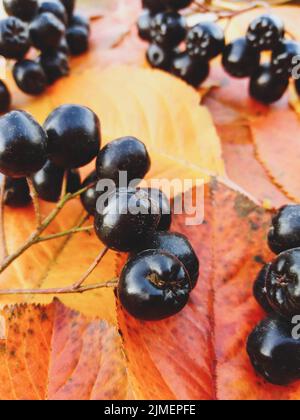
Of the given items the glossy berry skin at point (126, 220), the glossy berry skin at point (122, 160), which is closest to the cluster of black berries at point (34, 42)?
the glossy berry skin at point (122, 160)

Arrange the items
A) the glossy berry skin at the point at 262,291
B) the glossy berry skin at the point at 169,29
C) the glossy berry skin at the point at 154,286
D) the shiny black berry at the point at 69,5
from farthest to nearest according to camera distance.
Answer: the shiny black berry at the point at 69,5 < the glossy berry skin at the point at 169,29 < the glossy berry skin at the point at 262,291 < the glossy berry skin at the point at 154,286

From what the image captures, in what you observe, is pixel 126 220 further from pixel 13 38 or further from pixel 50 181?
pixel 13 38

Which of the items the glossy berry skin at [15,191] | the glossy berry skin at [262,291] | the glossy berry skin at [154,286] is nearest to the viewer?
the glossy berry skin at [154,286]

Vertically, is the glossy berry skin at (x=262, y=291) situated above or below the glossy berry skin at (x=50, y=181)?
below

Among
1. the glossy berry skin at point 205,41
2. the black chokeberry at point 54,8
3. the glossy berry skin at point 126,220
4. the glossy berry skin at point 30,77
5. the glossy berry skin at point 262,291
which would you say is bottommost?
the glossy berry skin at point 262,291

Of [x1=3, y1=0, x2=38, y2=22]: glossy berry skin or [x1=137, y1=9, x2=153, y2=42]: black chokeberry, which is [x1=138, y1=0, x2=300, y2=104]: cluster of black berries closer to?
[x1=137, y1=9, x2=153, y2=42]: black chokeberry

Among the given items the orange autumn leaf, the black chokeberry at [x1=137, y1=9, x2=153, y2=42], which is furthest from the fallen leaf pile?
the black chokeberry at [x1=137, y1=9, x2=153, y2=42]

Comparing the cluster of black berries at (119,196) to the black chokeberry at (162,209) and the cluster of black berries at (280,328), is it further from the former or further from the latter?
the cluster of black berries at (280,328)
